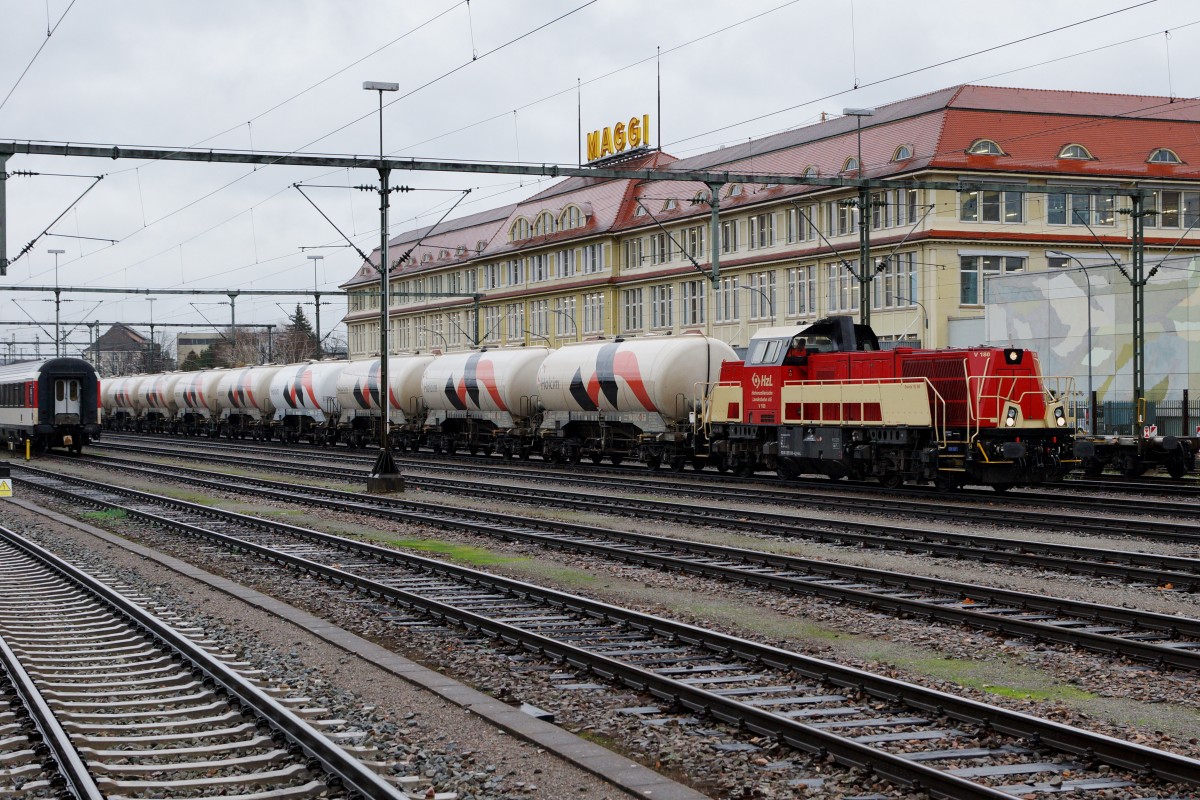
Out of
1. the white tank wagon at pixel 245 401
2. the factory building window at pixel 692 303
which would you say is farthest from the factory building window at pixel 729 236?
the white tank wagon at pixel 245 401

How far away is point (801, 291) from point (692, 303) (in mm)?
9766

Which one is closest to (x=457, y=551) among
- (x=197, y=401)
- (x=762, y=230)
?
(x=762, y=230)

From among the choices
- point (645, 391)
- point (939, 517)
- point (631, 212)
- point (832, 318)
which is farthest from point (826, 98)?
point (631, 212)

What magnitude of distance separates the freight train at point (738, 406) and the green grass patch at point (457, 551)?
10.3 meters

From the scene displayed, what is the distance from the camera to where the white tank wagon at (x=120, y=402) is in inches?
3287

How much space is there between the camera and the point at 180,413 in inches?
3024

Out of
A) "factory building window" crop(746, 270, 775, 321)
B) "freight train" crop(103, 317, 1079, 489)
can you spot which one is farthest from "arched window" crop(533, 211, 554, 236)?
"freight train" crop(103, 317, 1079, 489)

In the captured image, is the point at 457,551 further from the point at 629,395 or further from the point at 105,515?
the point at 629,395

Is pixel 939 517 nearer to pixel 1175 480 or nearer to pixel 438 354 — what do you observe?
pixel 1175 480

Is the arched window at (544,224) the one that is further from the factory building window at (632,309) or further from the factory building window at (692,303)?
the factory building window at (692,303)

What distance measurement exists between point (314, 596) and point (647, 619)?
4648mm

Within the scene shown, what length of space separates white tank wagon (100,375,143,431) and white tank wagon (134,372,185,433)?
90 cm

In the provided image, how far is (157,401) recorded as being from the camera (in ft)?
257

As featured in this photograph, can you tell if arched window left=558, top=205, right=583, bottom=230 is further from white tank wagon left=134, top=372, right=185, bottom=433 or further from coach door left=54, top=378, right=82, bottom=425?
coach door left=54, top=378, right=82, bottom=425
